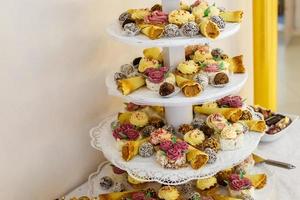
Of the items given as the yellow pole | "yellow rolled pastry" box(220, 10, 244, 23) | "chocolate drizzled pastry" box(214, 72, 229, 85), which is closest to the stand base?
"chocolate drizzled pastry" box(214, 72, 229, 85)

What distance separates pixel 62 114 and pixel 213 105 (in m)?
0.36

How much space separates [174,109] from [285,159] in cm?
40

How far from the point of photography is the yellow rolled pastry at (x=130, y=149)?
968mm

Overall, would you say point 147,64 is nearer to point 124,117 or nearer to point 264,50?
point 124,117

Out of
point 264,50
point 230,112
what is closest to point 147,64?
point 230,112

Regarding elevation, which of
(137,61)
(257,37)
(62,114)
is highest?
(137,61)

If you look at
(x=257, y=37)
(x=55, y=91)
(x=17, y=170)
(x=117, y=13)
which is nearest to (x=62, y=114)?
(x=55, y=91)

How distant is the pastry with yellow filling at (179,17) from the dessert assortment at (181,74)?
0.09 m

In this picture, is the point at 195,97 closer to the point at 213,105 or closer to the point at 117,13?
the point at 213,105

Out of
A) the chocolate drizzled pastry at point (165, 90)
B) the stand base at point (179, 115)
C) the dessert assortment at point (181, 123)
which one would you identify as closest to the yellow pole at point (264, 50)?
the dessert assortment at point (181, 123)

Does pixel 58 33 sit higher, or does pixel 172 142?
pixel 58 33

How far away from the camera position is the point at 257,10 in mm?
1874

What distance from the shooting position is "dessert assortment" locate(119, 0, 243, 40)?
0.92 meters

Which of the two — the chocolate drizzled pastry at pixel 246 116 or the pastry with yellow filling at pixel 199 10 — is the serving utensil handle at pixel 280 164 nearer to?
the chocolate drizzled pastry at pixel 246 116
